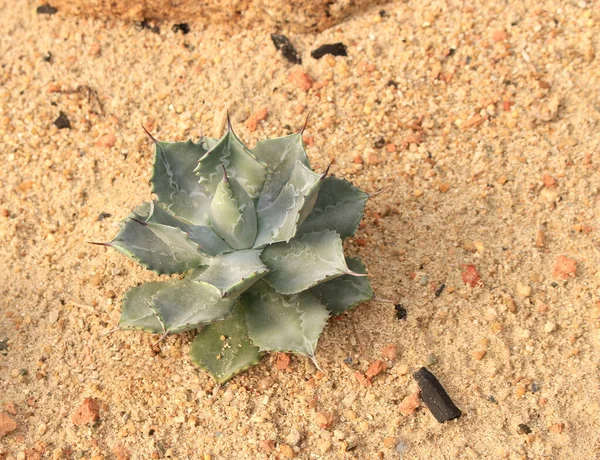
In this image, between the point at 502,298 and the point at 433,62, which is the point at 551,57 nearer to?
the point at 433,62

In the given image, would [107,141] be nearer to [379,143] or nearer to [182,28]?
[182,28]

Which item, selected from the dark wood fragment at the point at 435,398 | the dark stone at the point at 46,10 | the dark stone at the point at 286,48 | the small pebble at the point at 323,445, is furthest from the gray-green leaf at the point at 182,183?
the dark stone at the point at 46,10

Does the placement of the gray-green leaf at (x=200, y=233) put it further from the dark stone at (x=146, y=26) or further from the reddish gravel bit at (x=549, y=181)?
the dark stone at (x=146, y=26)

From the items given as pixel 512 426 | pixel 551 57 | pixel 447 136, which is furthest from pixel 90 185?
pixel 551 57

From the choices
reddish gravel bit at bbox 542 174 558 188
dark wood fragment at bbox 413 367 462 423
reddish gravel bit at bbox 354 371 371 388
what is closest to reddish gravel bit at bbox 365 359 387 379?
reddish gravel bit at bbox 354 371 371 388

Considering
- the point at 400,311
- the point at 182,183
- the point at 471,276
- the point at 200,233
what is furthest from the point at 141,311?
the point at 471,276
